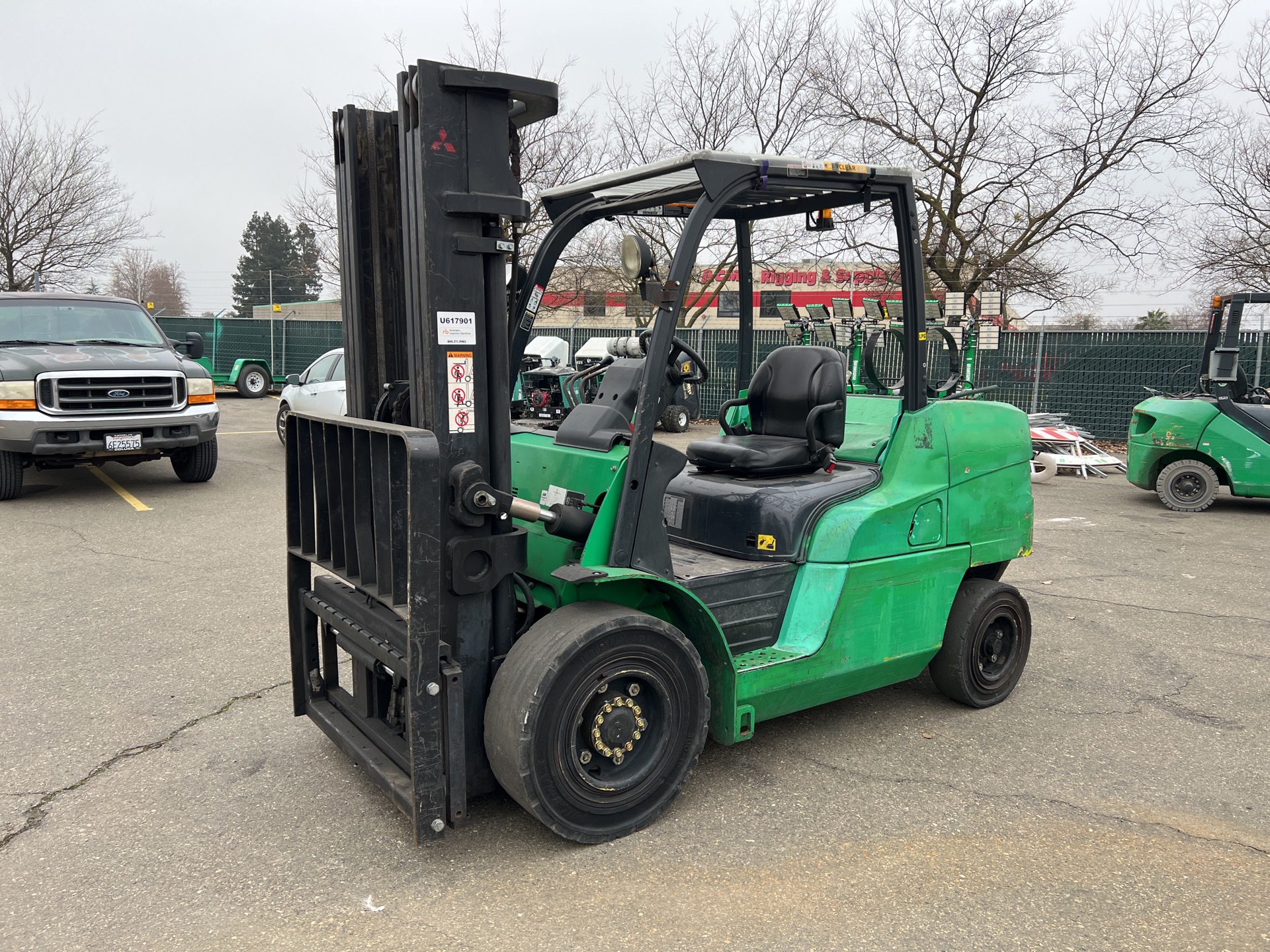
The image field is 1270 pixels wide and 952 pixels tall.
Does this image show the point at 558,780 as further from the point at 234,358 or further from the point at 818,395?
the point at 234,358

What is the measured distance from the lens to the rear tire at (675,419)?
16.5m

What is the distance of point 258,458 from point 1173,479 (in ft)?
39.5

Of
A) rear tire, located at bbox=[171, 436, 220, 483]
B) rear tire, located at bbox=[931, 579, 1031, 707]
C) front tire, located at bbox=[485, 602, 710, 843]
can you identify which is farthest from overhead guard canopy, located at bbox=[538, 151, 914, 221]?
rear tire, located at bbox=[171, 436, 220, 483]

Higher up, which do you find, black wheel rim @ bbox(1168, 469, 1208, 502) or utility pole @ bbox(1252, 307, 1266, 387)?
utility pole @ bbox(1252, 307, 1266, 387)

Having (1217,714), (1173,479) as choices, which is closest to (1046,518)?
(1173,479)

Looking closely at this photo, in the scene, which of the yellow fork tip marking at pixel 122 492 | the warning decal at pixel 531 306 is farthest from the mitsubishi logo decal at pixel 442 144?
the yellow fork tip marking at pixel 122 492

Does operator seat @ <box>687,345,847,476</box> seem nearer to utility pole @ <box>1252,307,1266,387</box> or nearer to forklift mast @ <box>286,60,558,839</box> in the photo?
forklift mast @ <box>286,60,558,839</box>

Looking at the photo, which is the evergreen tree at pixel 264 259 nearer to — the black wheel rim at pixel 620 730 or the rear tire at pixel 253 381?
the rear tire at pixel 253 381

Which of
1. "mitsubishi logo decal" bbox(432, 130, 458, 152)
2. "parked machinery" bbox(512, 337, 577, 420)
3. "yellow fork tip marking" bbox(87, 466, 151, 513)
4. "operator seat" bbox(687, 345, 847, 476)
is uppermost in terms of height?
"mitsubishi logo decal" bbox(432, 130, 458, 152)

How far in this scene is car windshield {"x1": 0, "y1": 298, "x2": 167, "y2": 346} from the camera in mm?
10414

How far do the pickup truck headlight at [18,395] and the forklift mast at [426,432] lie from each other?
24.7 feet

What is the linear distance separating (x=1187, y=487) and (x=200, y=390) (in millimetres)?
11457

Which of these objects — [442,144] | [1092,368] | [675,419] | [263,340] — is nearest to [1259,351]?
[1092,368]

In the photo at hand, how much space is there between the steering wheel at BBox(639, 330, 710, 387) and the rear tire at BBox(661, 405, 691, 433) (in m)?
12.0
